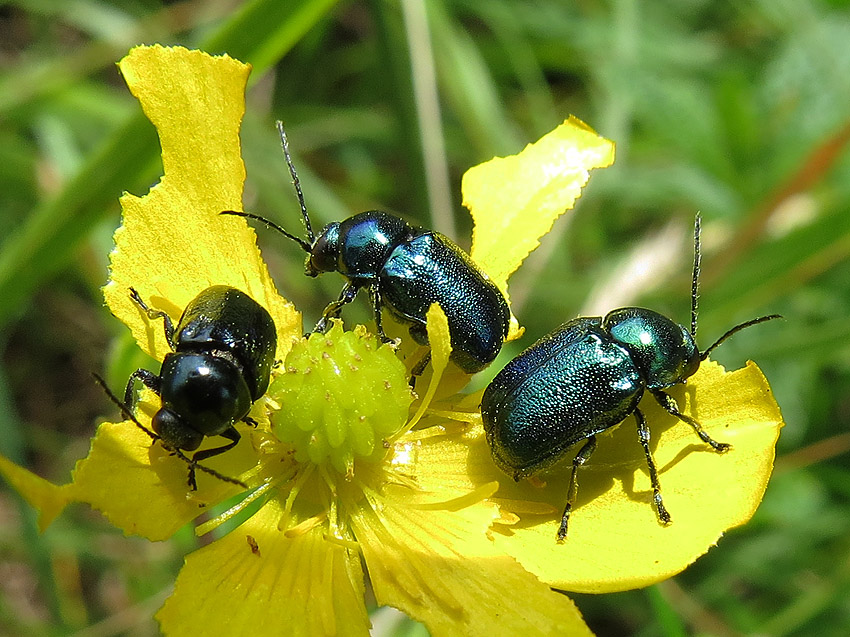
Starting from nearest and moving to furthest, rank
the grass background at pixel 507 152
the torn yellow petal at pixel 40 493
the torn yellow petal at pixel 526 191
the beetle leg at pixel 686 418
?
the torn yellow petal at pixel 40 493 < the beetle leg at pixel 686 418 < the torn yellow petal at pixel 526 191 < the grass background at pixel 507 152

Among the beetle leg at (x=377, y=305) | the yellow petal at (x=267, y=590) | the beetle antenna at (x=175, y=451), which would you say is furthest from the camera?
the beetle leg at (x=377, y=305)

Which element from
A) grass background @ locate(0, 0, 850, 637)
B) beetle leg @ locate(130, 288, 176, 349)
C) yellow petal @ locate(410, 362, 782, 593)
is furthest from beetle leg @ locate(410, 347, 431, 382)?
grass background @ locate(0, 0, 850, 637)

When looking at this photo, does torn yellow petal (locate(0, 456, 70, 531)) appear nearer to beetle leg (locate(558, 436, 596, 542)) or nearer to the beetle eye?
the beetle eye

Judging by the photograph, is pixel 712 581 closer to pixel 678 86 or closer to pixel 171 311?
pixel 678 86

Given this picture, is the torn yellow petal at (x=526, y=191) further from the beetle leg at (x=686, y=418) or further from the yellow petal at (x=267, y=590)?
the yellow petal at (x=267, y=590)

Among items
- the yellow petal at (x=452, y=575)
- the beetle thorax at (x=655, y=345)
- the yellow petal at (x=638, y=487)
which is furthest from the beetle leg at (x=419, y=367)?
the beetle thorax at (x=655, y=345)

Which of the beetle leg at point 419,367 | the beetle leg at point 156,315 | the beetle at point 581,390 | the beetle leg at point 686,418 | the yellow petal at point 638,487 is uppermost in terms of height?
the beetle leg at point 156,315

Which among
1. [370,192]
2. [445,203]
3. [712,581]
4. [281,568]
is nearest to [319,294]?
[370,192]
